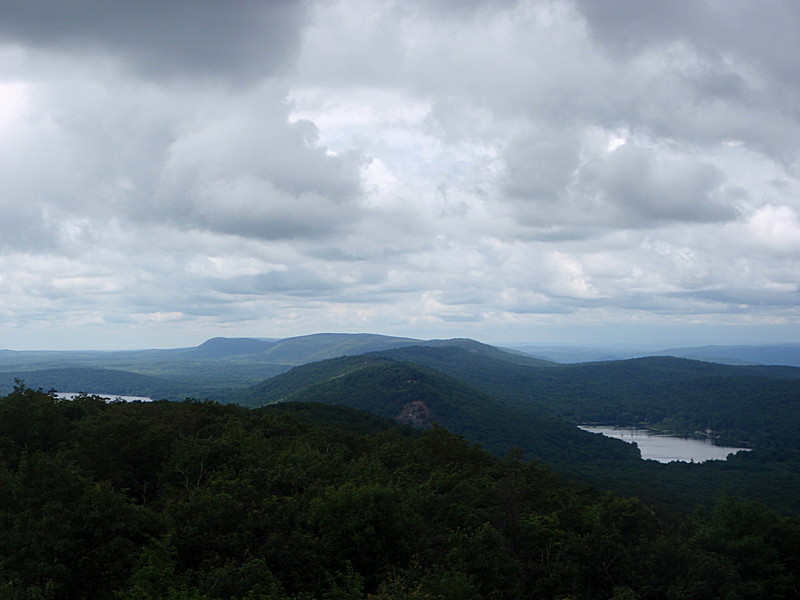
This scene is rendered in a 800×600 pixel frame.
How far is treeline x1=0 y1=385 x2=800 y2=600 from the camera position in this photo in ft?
95.3

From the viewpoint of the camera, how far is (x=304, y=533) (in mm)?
34750

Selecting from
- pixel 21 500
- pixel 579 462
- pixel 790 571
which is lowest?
pixel 579 462

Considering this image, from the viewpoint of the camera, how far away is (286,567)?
102 ft

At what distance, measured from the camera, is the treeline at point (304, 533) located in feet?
95.3

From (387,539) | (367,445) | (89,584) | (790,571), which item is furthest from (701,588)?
(367,445)

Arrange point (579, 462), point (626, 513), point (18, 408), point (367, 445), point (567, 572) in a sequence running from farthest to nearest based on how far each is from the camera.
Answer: point (579, 462) → point (367, 445) → point (18, 408) → point (626, 513) → point (567, 572)

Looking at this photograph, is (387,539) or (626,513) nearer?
(387,539)

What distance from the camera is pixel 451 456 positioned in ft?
243

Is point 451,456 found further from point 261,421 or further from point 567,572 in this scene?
point 567,572

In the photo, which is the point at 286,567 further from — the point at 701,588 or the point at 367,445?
the point at 367,445

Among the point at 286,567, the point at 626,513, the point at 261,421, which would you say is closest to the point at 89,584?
the point at 286,567

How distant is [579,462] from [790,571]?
506 ft

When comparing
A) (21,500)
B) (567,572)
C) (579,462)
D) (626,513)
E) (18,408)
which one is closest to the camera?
(21,500)

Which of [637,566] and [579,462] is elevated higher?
[637,566]
